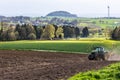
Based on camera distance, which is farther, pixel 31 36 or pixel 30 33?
pixel 30 33

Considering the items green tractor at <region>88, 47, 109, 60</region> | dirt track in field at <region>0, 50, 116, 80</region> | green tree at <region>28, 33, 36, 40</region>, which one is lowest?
green tree at <region>28, 33, 36, 40</region>

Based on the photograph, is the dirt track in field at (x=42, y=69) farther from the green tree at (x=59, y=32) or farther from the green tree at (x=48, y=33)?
the green tree at (x=59, y=32)

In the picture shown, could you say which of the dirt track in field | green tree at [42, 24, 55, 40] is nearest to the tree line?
green tree at [42, 24, 55, 40]

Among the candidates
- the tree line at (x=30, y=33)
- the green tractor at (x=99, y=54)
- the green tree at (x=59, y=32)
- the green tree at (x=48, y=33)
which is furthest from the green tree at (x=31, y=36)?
the green tractor at (x=99, y=54)

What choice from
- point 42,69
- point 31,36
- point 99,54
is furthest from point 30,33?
point 42,69

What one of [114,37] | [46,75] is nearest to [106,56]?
[46,75]

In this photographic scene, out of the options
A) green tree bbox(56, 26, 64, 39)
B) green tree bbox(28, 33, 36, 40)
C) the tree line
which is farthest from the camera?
green tree bbox(56, 26, 64, 39)

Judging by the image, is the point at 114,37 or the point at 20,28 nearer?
the point at 114,37

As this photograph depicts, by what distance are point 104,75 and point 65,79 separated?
7.29 ft

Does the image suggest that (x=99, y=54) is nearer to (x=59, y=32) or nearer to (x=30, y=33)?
(x=30, y=33)

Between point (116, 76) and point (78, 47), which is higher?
point (116, 76)

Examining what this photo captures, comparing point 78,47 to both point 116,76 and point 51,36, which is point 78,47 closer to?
point 51,36

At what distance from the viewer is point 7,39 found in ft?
425

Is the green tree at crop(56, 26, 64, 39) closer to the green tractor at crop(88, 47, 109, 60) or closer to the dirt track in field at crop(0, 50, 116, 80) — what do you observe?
the green tractor at crop(88, 47, 109, 60)
